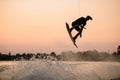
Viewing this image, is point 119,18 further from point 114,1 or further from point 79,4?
point 79,4

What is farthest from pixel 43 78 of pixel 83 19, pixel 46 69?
pixel 83 19

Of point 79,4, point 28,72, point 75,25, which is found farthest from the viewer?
point 79,4

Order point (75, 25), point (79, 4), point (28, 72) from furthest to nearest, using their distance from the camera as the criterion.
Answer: point (79, 4) < point (28, 72) < point (75, 25)

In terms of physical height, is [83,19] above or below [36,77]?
above

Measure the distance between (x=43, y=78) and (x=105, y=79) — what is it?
169 cm

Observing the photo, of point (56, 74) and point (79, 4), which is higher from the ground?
point (79, 4)

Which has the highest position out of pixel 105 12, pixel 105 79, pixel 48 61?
pixel 105 12

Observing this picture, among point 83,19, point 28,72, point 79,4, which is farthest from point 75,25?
point 28,72

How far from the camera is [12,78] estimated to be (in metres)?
6.17

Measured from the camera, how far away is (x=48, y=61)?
6.80m

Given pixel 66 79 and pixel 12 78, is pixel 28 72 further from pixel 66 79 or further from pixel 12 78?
pixel 66 79

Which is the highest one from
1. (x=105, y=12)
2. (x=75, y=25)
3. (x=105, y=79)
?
(x=105, y=12)

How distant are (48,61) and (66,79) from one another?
101 cm

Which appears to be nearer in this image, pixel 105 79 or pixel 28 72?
pixel 28 72
